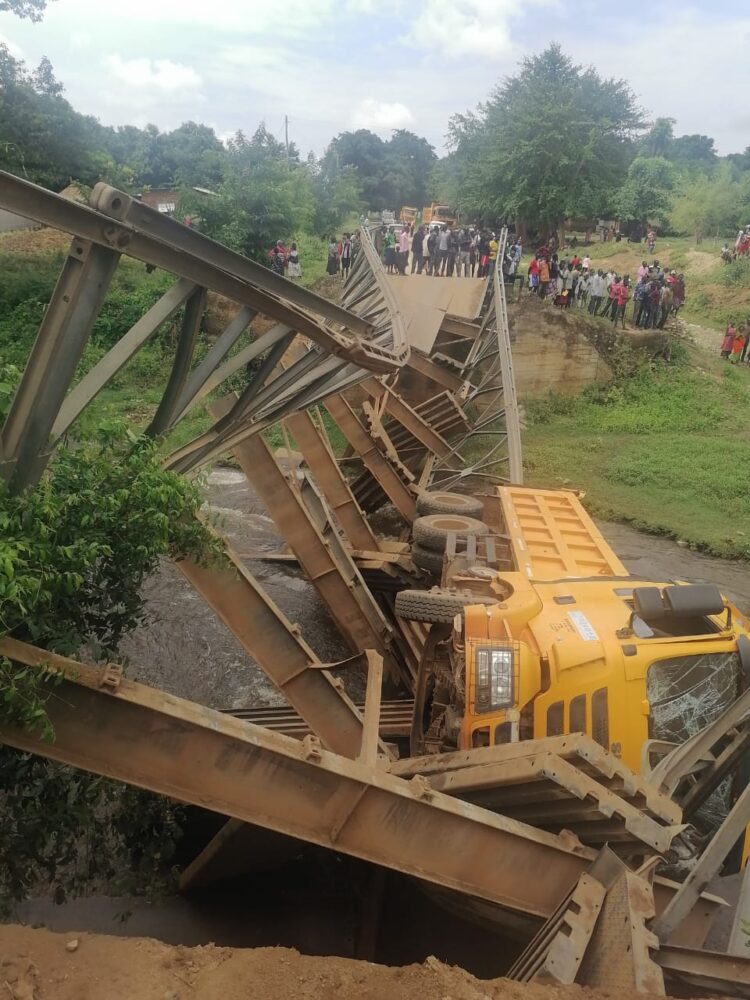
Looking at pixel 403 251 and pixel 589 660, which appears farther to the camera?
Result: pixel 403 251

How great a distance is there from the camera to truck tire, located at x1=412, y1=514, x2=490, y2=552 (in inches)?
334

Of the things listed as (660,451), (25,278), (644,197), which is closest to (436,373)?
(660,451)

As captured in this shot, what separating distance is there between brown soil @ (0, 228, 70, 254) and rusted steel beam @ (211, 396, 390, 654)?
2139 cm

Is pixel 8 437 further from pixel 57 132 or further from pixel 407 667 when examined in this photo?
pixel 57 132

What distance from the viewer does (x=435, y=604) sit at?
5.71 m

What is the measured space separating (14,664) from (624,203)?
119 ft

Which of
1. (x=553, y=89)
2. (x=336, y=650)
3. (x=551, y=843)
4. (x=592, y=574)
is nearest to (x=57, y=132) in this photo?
(x=553, y=89)

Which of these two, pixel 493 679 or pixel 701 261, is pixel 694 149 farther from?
pixel 493 679

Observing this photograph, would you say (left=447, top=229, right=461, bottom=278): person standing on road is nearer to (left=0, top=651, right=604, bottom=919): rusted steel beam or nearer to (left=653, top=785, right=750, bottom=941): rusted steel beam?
(left=0, top=651, right=604, bottom=919): rusted steel beam

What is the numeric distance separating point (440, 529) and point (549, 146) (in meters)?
24.3

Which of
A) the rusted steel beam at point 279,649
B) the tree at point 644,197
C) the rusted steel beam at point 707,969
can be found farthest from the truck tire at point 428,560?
the tree at point 644,197

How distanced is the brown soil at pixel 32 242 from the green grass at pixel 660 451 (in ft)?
58.8

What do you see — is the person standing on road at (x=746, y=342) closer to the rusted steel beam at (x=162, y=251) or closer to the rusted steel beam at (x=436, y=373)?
the rusted steel beam at (x=436, y=373)

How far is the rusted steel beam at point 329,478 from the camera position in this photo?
954cm
